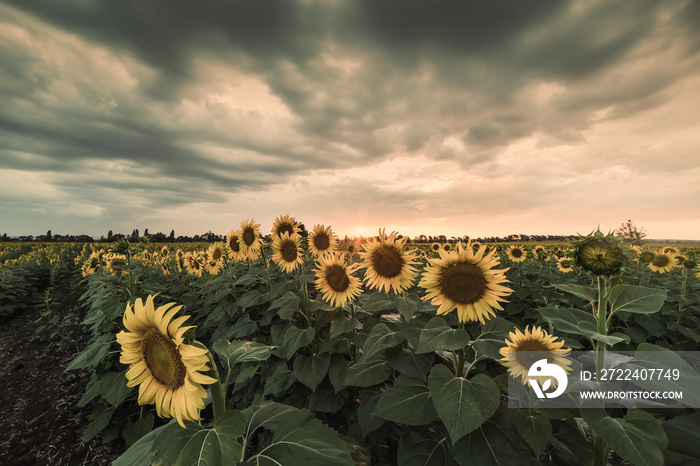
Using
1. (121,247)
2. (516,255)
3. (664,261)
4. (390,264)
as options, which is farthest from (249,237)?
(664,261)

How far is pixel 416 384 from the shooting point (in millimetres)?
2197

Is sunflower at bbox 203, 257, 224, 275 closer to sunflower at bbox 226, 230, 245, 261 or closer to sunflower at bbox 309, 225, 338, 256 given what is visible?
sunflower at bbox 226, 230, 245, 261

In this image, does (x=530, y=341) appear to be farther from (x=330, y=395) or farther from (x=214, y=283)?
(x=214, y=283)

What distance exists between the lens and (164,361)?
163 centimetres

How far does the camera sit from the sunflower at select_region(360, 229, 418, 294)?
3.12m

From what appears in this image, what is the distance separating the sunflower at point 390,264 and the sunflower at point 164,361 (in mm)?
1920

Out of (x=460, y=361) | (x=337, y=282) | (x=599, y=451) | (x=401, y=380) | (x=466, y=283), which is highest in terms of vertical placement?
(x=466, y=283)

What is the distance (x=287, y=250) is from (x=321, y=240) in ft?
1.74

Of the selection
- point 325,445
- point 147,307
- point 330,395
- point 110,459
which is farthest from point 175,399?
point 110,459

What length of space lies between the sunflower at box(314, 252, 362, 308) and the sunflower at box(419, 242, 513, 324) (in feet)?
Result: 3.34

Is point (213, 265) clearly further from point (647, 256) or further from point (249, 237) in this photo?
point (647, 256)

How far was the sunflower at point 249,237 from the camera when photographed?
5.27 m

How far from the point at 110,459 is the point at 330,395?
11.5 ft

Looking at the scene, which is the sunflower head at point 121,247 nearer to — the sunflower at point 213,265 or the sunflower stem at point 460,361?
the sunflower at point 213,265
